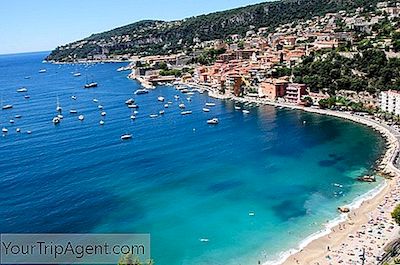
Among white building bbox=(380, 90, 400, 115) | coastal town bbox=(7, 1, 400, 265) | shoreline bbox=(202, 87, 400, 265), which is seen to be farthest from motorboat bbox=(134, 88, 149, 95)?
shoreline bbox=(202, 87, 400, 265)

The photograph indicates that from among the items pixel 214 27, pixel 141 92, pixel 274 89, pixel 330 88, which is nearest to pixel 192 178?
pixel 330 88

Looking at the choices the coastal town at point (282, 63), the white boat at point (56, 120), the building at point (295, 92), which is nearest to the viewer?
the white boat at point (56, 120)

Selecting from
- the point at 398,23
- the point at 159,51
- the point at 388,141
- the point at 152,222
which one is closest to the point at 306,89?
the point at 388,141

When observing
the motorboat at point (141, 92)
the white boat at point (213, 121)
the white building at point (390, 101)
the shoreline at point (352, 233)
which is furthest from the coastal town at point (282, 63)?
the shoreline at point (352, 233)

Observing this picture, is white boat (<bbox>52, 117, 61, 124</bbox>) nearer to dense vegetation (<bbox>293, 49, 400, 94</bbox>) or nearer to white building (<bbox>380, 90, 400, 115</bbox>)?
dense vegetation (<bbox>293, 49, 400, 94</bbox>)

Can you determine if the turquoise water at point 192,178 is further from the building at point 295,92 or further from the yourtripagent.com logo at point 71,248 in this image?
the building at point 295,92

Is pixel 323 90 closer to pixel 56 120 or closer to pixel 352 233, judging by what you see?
pixel 56 120

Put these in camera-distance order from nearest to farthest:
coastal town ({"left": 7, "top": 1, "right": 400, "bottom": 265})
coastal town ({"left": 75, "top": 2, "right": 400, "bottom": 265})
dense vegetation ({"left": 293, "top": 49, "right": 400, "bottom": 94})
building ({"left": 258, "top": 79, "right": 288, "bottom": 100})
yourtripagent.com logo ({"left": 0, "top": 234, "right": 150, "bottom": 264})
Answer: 1. yourtripagent.com logo ({"left": 0, "top": 234, "right": 150, "bottom": 264})
2. coastal town ({"left": 75, "top": 2, "right": 400, "bottom": 265})
3. coastal town ({"left": 7, "top": 1, "right": 400, "bottom": 265})
4. dense vegetation ({"left": 293, "top": 49, "right": 400, "bottom": 94})
5. building ({"left": 258, "top": 79, "right": 288, "bottom": 100})
